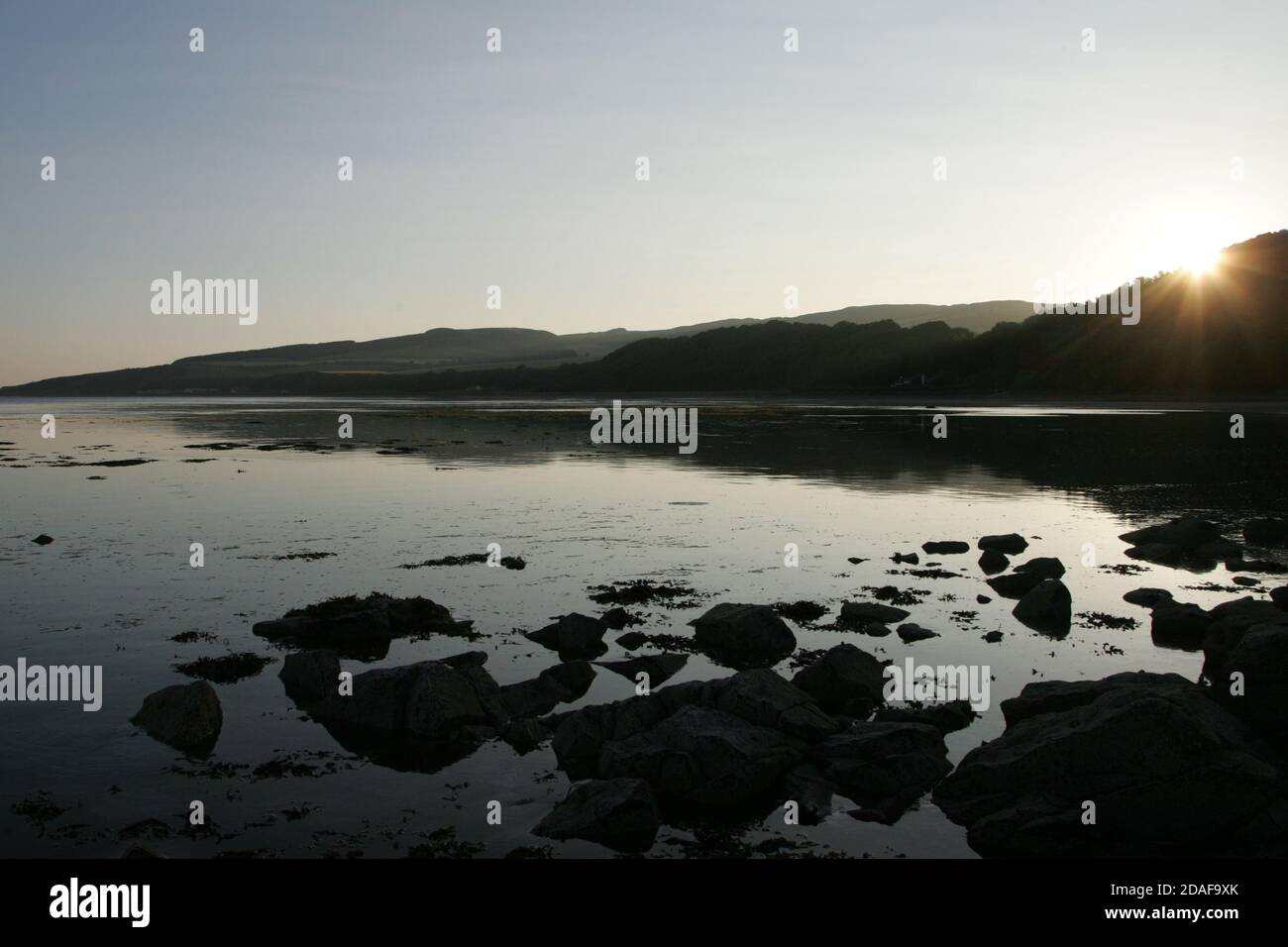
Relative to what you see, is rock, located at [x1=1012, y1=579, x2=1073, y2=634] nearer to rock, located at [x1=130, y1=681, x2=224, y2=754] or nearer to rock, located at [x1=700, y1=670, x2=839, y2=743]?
rock, located at [x1=700, y1=670, x2=839, y2=743]

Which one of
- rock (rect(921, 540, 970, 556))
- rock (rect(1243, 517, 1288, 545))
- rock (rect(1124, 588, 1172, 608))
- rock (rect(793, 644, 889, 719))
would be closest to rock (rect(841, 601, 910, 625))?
rock (rect(793, 644, 889, 719))

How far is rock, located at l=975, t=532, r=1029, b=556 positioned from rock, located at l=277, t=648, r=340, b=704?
2402 cm

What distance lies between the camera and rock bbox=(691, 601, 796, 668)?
2230cm

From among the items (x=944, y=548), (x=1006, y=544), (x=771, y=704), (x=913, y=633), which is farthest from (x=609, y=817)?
(x=1006, y=544)

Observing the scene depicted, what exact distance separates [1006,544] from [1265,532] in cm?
1118

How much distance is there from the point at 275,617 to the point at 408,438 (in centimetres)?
8036

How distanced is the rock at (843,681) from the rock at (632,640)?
482cm

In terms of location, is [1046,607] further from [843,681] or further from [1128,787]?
[1128,787]

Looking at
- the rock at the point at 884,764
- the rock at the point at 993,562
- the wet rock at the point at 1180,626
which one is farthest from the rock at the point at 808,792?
the rock at the point at 993,562

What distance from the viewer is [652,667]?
68.9ft

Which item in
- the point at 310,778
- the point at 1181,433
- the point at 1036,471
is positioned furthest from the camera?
the point at 1181,433
